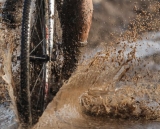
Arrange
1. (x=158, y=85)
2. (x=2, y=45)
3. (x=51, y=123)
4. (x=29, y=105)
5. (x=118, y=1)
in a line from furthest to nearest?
1. (x=118, y=1)
2. (x=158, y=85)
3. (x=2, y=45)
4. (x=51, y=123)
5. (x=29, y=105)

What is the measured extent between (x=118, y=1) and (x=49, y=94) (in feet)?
18.2

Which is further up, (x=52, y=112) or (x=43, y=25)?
(x=43, y=25)

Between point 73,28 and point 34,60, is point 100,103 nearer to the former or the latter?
point 73,28

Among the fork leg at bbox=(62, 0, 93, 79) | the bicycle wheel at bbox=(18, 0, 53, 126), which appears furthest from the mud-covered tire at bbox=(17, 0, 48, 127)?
the fork leg at bbox=(62, 0, 93, 79)

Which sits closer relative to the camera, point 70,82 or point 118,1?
point 70,82

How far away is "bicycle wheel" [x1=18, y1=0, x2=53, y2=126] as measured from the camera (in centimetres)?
319

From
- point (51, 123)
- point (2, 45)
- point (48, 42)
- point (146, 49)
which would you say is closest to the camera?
point (48, 42)

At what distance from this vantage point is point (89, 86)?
469 cm

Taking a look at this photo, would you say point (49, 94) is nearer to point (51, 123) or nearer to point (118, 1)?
point (51, 123)

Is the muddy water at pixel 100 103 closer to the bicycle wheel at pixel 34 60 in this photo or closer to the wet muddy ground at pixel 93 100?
the wet muddy ground at pixel 93 100

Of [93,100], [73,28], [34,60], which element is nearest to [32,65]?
[34,60]

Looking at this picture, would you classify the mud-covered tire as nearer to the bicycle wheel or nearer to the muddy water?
the bicycle wheel

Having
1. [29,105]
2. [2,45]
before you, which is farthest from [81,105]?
[29,105]

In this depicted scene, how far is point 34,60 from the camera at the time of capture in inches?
136
